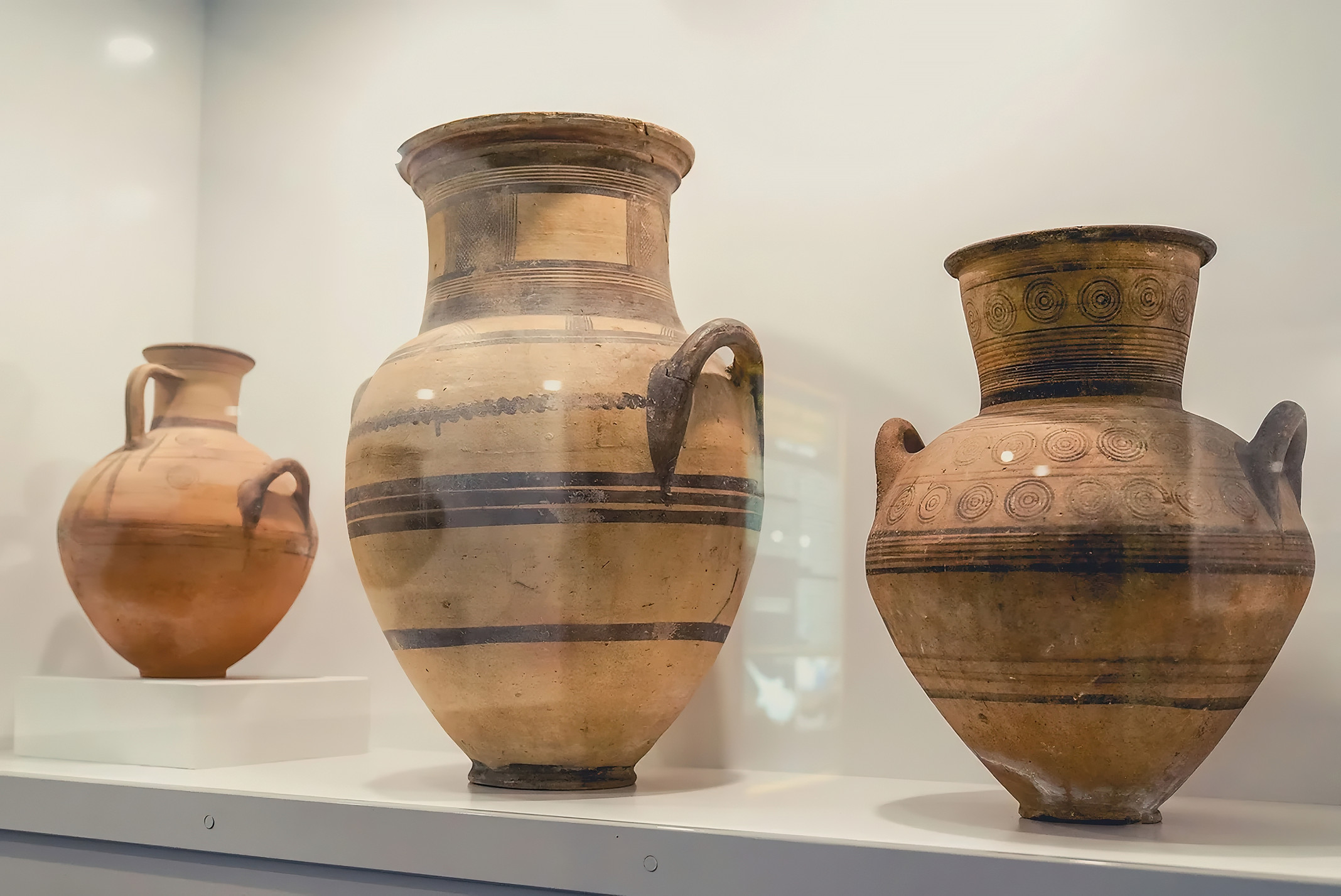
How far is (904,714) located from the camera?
1429 mm

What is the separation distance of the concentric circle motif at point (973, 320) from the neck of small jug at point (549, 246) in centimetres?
30

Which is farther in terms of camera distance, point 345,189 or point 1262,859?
point 345,189

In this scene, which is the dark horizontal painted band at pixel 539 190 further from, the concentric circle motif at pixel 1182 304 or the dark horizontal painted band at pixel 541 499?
the concentric circle motif at pixel 1182 304

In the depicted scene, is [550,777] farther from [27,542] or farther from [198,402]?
[27,542]

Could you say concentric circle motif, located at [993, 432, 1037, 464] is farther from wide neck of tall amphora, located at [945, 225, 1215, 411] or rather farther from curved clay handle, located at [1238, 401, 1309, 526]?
curved clay handle, located at [1238, 401, 1309, 526]

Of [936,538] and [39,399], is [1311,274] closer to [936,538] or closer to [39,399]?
[936,538]

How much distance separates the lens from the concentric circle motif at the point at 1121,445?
3.40ft

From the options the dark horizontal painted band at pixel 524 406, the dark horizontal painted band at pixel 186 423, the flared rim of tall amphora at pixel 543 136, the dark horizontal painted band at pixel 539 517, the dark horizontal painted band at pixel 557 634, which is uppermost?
the flared rim of tall amphora at pixel 543 136

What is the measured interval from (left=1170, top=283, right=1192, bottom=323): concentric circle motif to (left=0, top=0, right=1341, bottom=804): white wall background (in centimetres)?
18

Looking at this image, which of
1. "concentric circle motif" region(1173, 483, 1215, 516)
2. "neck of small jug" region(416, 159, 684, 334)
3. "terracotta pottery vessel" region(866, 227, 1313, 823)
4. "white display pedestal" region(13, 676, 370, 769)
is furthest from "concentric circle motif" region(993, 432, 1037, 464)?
"white display pedestal" region(13, 676, 370, 769)

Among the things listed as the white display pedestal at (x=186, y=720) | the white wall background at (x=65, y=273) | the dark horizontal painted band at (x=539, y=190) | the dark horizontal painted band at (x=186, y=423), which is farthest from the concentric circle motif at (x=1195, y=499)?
the white wall background at (x=65, y=273)

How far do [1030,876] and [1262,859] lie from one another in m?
0.17

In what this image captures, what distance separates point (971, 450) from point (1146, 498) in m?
0.15

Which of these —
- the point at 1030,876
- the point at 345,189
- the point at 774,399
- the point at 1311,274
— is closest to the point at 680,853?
the point at 1030,876
